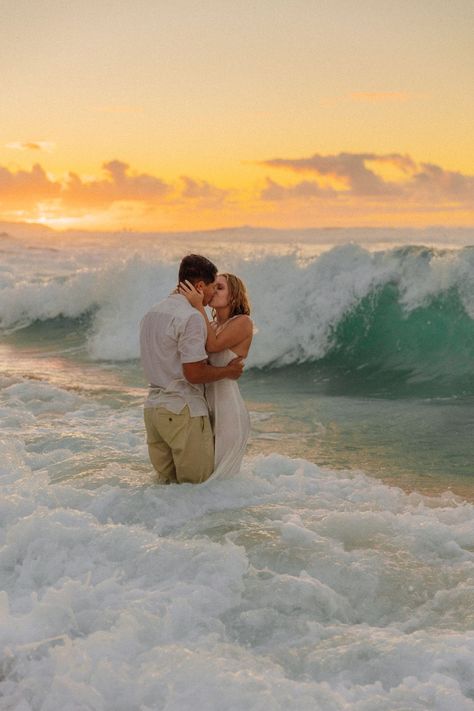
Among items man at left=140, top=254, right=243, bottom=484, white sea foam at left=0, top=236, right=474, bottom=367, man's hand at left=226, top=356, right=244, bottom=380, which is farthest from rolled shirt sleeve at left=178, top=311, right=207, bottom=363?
white sea foam at left=0, top=236, right=474, bottom=367

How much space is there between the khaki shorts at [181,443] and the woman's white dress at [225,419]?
0.07 meters

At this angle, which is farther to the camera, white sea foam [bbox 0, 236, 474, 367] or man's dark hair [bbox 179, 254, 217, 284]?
white sea foam [bbox 0, 236, 474, 367]

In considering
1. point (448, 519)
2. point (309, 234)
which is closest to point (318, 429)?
point (448, 519)

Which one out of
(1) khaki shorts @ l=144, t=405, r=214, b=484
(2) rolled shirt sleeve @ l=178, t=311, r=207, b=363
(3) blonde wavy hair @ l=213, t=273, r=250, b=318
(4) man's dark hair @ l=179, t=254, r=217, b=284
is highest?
(4) man's dark hair @ l=179, t=254, r=217, b=284

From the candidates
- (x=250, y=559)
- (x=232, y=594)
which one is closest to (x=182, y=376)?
(x=250, y=559)

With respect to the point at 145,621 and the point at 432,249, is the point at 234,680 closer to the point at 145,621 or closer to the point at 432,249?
the point at 145,621

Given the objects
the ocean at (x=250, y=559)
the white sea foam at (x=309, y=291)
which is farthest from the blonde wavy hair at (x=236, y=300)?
the white sea foam at (x=309, y=291)

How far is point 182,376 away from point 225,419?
17.9 inches

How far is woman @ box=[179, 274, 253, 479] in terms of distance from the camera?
5.53 meters

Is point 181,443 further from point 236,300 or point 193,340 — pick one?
point 236,300

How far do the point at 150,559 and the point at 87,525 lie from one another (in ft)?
2.06

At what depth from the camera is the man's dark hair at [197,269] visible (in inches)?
213

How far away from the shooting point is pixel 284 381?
1312cm

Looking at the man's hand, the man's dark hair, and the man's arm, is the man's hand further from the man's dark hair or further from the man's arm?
the man's dark hair
